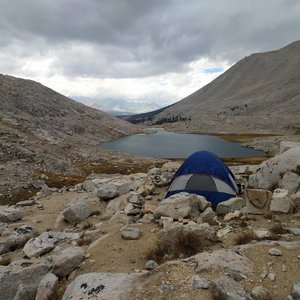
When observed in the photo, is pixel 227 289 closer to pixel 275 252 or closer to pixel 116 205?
pixel 275 252

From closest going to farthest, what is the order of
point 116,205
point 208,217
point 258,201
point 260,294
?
point 260,294
point 208,217
point 258,201
point 116,205

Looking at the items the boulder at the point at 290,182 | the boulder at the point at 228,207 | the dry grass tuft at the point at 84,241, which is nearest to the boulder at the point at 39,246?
the dry grass tuft at the point at 84,241

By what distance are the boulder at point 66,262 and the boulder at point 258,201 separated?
7.42 m

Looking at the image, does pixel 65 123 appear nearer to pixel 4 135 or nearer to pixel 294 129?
pixel 4 135

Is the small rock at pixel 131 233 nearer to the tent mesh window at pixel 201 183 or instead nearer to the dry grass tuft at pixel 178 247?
the dry grass tuft at pixel 178 247

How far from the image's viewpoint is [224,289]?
8.55m

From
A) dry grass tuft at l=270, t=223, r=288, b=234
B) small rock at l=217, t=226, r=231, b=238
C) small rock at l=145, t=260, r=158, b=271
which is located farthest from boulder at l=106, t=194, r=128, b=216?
dry grass tuft at l=270, t=223, r=288, b=234

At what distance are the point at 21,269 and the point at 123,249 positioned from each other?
341cm

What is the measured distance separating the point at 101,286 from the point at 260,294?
157 inches

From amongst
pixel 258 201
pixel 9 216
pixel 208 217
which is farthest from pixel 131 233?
pixel 9 216

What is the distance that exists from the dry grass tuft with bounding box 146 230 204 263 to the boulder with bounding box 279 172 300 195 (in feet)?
20.2

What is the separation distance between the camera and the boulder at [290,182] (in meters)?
16.1

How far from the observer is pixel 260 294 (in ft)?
27.9

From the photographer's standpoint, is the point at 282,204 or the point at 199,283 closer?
the point at 199,283
